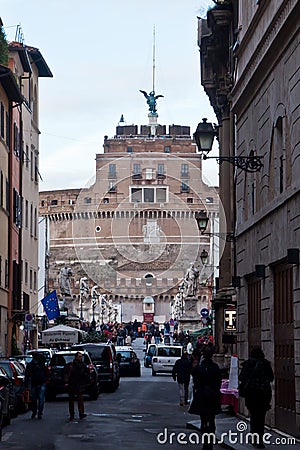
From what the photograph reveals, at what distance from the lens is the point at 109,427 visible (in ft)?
76.5

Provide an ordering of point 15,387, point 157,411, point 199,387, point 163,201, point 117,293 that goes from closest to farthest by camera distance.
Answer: point 199,387
point 15,387
point 157,411
point 117,293
point 163,201

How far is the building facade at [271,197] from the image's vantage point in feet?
62.1

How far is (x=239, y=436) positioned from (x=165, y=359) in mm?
39607

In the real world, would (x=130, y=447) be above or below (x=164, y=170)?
below

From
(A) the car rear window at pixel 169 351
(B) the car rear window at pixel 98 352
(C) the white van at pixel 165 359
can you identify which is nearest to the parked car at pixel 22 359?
(B) the car rear window at pixel 98 352

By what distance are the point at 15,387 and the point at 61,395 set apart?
11.3m

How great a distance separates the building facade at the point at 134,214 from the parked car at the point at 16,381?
14361 centimetres

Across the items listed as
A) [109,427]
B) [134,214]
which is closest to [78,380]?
[109,427]

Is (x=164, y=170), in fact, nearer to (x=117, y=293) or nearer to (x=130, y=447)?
(x=117, y=293)

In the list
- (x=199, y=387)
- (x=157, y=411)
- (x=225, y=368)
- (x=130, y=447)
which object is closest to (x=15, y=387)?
(x=157, y=411)

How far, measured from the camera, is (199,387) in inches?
659

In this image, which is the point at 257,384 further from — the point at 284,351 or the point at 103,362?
the point at 103,362

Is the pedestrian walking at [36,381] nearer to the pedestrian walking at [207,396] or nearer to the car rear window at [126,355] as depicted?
the pedestrian walking at [207,396]

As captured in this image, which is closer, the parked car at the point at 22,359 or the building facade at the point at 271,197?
the building facade at the point at 271,197
